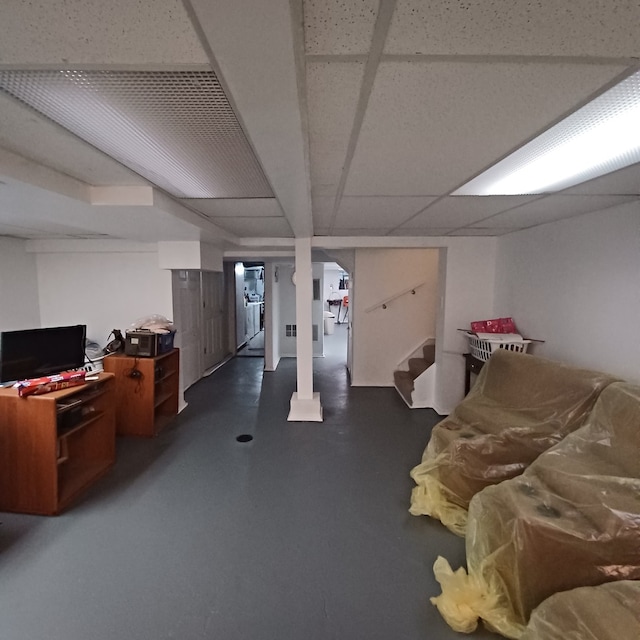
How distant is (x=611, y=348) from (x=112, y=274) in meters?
4.95

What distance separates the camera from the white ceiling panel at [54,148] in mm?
1142

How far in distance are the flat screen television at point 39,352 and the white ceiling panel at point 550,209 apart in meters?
3.91

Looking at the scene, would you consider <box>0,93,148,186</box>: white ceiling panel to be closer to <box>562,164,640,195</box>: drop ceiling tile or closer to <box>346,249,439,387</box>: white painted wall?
<box>562,164,640,195</box>: drop ceiling tile

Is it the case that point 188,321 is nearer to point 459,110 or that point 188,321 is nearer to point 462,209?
point 462,209

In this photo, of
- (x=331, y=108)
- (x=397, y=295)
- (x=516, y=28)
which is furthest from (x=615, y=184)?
Answer: (x=397, y=295)

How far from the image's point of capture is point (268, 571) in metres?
1.73

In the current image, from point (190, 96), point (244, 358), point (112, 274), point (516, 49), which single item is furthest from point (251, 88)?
point (244, 358)

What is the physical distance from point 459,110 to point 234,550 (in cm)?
240

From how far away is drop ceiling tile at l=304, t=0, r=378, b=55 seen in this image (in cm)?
67

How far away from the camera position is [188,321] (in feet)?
15.4

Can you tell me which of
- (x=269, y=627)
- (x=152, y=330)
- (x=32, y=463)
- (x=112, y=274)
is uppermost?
(x=112, y=274)

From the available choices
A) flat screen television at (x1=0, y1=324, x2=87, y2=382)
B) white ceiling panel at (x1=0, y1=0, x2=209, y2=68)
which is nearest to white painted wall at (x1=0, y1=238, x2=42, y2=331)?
flat screen television at (x1=0, y1=324, x2=87, y2=382)

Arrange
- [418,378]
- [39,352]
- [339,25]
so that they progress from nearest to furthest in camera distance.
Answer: [339,25] < [39,352] < [418,378]

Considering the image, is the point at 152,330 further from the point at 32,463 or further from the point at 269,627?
the point at 269,627
